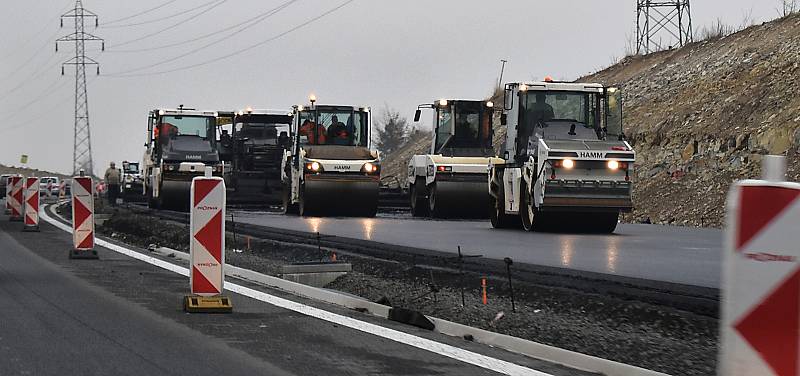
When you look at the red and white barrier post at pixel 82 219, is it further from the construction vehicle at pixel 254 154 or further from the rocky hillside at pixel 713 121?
the construction vehicle at pixel 254 154

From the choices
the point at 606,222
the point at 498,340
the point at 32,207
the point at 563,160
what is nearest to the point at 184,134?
the point at 32,207

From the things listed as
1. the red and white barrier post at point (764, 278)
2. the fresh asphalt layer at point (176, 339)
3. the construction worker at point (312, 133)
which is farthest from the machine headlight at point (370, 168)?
the red and white barrier post at point (764, 278)

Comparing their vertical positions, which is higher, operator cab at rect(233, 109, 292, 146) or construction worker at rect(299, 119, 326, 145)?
operator cab at rect(233, 109, 292, 146)

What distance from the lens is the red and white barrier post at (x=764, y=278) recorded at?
13.1 feet

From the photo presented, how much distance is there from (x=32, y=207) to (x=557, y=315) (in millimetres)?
19128

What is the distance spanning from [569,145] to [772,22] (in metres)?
29.2

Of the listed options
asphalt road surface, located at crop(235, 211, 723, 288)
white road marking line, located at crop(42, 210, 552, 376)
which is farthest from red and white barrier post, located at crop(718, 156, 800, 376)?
asphalt road surface, located at crop(235, 211, 723, 288)

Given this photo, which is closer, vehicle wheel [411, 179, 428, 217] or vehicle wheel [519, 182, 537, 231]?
vehicle wheel [519, 182, 537, 231]

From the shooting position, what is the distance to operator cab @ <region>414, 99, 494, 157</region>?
33.5 meters

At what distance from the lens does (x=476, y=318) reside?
1049 centimetres

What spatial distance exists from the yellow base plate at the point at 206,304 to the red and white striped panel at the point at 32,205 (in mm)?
16730

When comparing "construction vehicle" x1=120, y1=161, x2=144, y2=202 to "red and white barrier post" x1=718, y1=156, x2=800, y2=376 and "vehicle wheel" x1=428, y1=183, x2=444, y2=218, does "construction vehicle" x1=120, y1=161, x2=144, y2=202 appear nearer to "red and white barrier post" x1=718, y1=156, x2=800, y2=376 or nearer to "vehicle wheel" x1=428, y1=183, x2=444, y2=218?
"vehicle wheel" x1=428, y1=183, x2=444, y2=218

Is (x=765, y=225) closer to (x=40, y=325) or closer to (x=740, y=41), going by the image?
(x=40, y=325)

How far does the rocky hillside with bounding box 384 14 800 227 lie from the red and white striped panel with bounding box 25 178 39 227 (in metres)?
17.1
